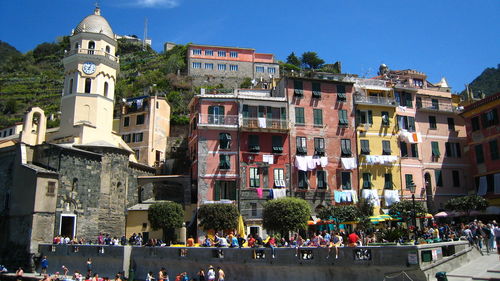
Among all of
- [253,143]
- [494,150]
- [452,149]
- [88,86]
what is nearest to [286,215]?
[253,143]

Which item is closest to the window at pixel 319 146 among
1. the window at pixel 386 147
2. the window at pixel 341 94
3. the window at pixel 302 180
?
the window at pixel 302 180

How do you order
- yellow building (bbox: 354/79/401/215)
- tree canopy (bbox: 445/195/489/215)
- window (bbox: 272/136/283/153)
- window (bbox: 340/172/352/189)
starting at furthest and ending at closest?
1. yellow building (bbox: 354/79/401/215)
2. window (bbox: 340/172/352/189)
3. window (bbox: 272/136/283/153)
4. tree canopy (bbox: 445/195/489/215)

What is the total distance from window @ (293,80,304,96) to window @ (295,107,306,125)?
4.95 feet

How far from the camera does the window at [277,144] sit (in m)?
40.9

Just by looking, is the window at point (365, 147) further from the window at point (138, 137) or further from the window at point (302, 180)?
the window at point (138, 137)

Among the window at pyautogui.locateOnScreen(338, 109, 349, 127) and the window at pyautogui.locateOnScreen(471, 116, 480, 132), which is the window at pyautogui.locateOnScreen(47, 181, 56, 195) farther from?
the window at pyautogui.locateOnScreen(471, 116, 480, 132)

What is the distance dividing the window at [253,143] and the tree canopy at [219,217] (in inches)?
280

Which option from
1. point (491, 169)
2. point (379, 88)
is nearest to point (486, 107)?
point (491, 169)

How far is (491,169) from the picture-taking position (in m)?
39.8

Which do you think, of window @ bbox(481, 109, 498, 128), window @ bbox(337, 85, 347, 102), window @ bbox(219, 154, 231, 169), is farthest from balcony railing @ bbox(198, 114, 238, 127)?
window @ bbox(481, 109, 498, 128)

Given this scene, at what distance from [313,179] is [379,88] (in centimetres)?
1277

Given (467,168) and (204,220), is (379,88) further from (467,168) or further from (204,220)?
(204,220)

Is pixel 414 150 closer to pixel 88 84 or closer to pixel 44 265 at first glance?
pixel 88 84

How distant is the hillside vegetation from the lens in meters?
82.8
